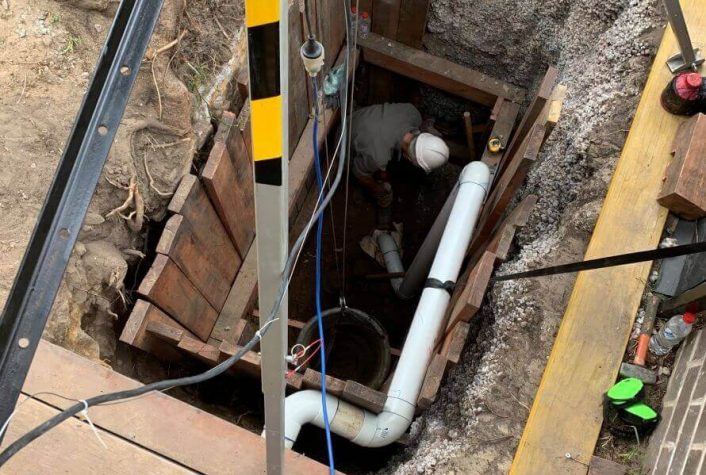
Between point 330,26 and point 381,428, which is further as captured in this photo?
point 330,26

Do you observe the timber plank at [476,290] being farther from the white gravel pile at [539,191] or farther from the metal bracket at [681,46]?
the metal bracket at [681,46]

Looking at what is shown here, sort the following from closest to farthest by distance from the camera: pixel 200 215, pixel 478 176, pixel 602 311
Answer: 1. pixel 602 311
2. pixel 200 215
3. pixel 478 176

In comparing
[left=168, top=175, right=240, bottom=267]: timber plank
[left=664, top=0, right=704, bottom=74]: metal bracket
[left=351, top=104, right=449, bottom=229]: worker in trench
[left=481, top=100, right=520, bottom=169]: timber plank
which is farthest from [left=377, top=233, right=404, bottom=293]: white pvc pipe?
[left=664, top=0, right=704, bottom=74]: metal bracket

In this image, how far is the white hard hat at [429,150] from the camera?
173 inches

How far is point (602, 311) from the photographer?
279 cm

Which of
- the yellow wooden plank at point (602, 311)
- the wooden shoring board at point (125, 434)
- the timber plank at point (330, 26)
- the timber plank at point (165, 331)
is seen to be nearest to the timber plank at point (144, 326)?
the timber plank at point (165, 331)

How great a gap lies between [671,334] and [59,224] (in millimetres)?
2575

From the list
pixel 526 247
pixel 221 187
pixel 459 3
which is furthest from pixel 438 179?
pixel 221 187

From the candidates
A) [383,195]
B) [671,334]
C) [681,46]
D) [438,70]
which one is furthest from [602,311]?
[383,195]

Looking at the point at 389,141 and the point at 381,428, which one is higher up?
the point at 389,141

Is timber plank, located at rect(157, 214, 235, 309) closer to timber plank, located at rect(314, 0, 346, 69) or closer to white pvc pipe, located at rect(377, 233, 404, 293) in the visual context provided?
timber plank, located at rect(314, 0, 346, 69)

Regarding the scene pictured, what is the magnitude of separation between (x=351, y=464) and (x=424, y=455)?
3.63 ft

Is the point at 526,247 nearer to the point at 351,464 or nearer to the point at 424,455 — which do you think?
the point at 424,455

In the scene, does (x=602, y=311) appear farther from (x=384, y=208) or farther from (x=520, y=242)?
(x=384, y=208)
